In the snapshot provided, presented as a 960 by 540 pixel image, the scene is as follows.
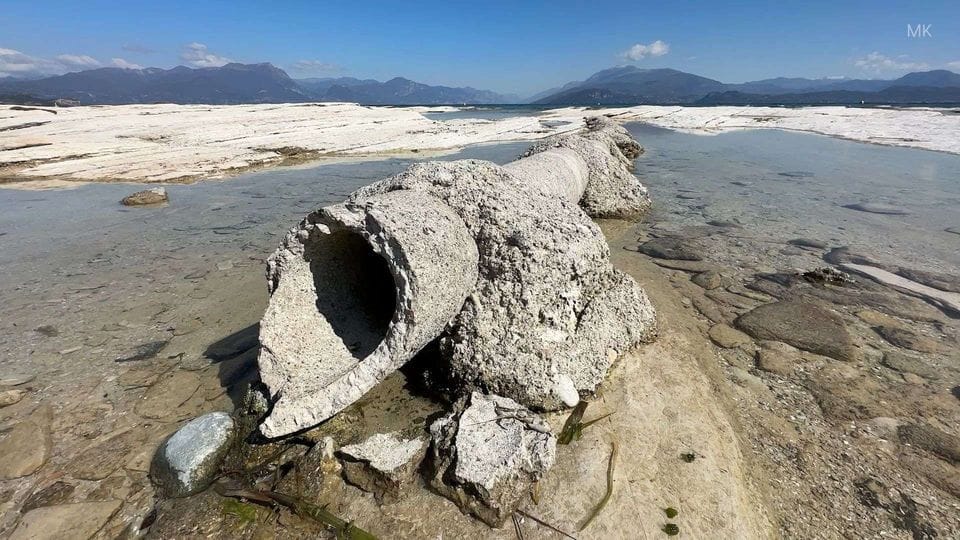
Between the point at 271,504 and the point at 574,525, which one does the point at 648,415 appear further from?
the point at 271,504

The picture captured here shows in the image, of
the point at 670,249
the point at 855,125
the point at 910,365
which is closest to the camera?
the point at 910,365

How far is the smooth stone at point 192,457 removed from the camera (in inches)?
105

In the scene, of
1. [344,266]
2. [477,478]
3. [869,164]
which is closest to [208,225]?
[344,266]

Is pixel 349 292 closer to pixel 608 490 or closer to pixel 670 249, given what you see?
pixel 608 490

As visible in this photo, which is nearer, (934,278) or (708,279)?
(934,278)

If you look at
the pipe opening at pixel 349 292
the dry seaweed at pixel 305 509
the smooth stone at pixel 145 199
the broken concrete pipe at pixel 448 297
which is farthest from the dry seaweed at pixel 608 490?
the smooth stone at pixel 145 199

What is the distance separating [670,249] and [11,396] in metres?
7.39

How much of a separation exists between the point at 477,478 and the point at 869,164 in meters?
16.9

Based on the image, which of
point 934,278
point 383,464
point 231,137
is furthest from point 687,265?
point 231,137

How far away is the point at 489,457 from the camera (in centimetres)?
252

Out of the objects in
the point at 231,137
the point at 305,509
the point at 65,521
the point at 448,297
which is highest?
the point at 231,137

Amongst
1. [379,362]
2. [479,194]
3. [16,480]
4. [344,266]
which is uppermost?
[479,194]

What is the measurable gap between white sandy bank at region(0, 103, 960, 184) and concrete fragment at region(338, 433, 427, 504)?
1304 cm

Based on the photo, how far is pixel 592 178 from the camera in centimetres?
843
